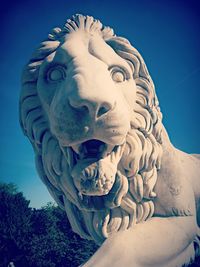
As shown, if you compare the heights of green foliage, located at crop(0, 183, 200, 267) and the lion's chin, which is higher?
green foliage, located at crop(0, 183, 200, 267)

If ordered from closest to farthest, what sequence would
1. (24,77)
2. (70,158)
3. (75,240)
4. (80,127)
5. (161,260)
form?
(80,127) → (70,158) → (161,260) → (24,77) → (75,240)

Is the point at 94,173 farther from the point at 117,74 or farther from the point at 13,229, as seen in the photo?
the point at 13,229

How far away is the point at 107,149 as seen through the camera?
171 centimetres

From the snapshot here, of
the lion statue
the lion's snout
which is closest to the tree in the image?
the lion statue

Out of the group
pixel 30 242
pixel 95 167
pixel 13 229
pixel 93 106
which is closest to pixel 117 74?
pixel 93 106

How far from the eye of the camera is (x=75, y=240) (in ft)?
52.7

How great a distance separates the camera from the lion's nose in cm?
155

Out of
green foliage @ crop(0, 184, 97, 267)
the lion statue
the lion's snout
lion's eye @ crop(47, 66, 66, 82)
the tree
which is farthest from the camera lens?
the tree

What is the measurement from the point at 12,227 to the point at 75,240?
123 inches

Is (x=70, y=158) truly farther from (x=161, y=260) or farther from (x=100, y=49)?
(x=161, y=260)

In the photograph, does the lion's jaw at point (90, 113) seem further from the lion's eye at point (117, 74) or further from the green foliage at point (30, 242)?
the green foliage at point (30, 242)

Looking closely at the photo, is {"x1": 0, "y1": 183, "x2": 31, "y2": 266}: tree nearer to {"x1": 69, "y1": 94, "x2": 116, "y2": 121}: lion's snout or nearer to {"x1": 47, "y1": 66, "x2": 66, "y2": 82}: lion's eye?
{"x1": 47, "y1": 66, "x2": 66, "y2": 82}: lion's eye

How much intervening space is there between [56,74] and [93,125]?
0.49 m

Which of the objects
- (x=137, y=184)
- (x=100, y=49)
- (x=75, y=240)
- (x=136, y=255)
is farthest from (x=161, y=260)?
(x=75, y=240)
